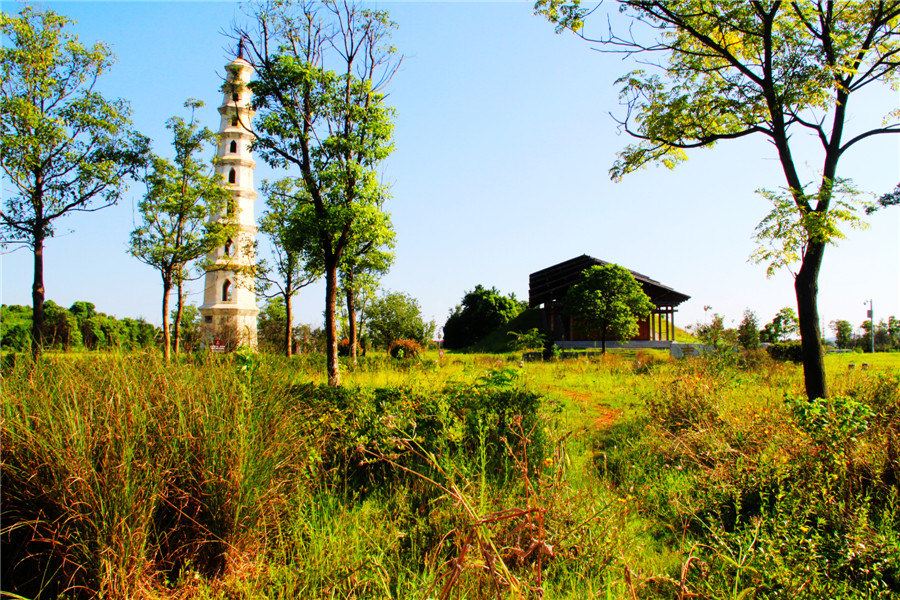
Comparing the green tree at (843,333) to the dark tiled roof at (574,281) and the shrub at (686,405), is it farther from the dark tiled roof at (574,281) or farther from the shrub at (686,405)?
the shrub at (686,405)

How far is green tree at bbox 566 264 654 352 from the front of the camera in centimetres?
2514

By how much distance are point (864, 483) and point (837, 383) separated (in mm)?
6612

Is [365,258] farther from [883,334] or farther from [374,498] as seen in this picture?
[883,334]

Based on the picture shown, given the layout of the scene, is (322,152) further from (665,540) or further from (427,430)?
(665,540)

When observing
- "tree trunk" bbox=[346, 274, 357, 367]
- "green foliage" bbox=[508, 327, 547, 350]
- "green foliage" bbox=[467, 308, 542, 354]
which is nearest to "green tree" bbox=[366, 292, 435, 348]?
"green foliage" bbox=[467, 308, 542, 354]

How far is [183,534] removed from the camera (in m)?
3.24

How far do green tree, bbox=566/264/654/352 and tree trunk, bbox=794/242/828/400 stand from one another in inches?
613

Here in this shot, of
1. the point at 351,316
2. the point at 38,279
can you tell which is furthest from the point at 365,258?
the point at 38,279

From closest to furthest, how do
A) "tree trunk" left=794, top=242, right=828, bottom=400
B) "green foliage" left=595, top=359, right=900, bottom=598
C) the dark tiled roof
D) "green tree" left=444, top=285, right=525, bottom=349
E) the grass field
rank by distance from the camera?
the grass field → "green foliage" left=595, top=359, right=900, bottom=598 → "tree trunk" left=794, top=242, right=828, bottom=400 → the dark tiled roof → "green tree" left=444, top=285, right=525, bottom=349

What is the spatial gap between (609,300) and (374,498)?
74.7 ft

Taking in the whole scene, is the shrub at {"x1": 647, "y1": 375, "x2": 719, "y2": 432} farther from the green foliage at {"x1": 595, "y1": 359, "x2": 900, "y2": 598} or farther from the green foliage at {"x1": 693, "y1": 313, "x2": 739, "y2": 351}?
the green foliage at {"x1": 693, "y1": 313, "x2": 739, "y2": 351}

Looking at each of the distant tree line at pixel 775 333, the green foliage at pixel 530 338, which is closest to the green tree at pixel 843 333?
the distant tree line at pixel 775 333

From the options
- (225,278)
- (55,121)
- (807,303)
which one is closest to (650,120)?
(807,303)

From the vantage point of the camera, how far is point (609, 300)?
2555 cm
